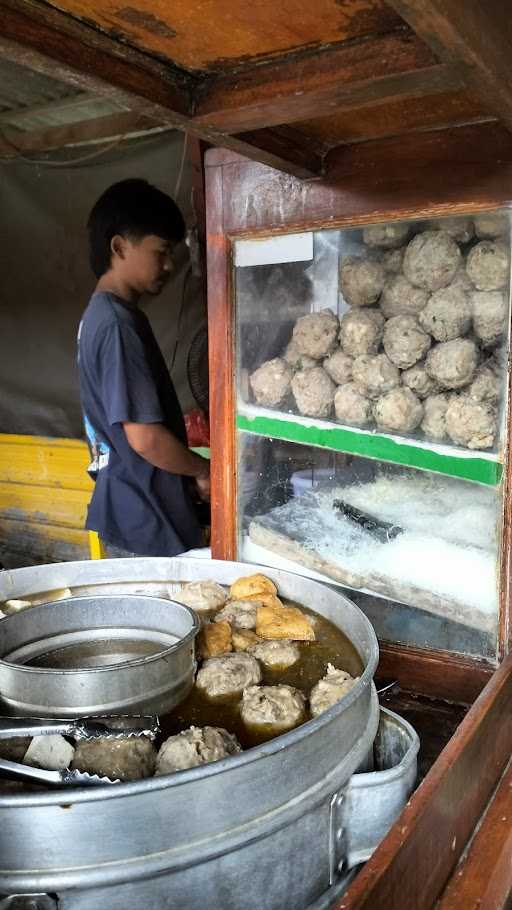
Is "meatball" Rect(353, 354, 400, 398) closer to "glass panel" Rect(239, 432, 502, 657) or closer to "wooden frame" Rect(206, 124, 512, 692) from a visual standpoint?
"glass panel" Rect(239, 432, 502, 657)

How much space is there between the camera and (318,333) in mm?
2281

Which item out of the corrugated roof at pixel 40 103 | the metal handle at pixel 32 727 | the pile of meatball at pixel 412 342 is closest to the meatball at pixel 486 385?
the pile of meatball at pixel 412 342

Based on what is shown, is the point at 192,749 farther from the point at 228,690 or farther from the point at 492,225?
the point at 492,225

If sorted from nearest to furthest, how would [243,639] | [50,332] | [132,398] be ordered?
[243,639]
[132,398]
[50,332]

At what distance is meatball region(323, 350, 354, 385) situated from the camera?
2.25 metres

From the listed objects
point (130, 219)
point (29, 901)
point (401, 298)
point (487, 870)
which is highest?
point (130, 219)

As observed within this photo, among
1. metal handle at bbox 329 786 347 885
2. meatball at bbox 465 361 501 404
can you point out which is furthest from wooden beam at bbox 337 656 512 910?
meatball at bbox 465 361 501 404

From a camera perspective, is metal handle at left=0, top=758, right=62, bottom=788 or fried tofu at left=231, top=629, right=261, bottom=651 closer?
metal handle at left=0, top=758, right=62, bottom=788

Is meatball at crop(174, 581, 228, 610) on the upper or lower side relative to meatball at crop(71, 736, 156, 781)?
upper

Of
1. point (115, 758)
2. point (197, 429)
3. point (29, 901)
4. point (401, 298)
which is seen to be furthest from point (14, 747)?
point (197, 429)

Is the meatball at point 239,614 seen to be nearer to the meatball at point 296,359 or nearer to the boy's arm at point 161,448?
the meatball at point 296,359

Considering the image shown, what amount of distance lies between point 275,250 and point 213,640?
4.22 feet

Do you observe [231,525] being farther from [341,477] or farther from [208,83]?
[208,83]

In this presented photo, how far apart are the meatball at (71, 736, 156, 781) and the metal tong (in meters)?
0.01
